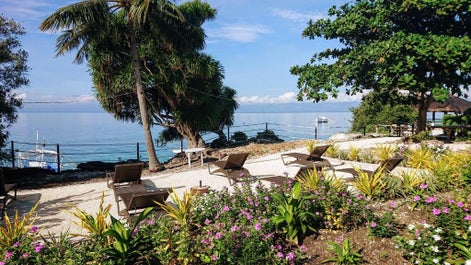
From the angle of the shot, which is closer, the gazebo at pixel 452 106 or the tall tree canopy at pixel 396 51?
the tall tree canopy at pixel 396 51

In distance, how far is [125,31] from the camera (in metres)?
12.1

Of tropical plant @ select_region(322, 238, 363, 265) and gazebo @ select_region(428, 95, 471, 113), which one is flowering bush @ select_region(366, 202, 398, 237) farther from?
gazebo @ select_region(428, 95, 471, 113)

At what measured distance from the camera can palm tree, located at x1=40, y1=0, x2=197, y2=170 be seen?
902cm

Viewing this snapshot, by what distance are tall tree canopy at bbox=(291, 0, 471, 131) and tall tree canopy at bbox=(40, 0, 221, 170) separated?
17.4ft

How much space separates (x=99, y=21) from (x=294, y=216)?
8.91 meters

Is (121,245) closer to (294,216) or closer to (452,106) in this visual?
(294,216)

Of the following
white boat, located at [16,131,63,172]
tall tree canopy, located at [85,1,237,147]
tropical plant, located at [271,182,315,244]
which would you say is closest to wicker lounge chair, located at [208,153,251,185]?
tropical plant, located at [271,182,315,244]

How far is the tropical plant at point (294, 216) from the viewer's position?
3.69 m

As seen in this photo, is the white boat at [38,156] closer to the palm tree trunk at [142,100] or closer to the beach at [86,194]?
the beach at [86,194]

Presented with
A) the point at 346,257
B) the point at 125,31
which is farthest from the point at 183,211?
the point at 125,31

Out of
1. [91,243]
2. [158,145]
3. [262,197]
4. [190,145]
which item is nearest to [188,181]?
[262,197]

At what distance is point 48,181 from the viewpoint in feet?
30.8

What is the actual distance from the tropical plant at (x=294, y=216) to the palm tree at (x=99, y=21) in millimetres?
7281

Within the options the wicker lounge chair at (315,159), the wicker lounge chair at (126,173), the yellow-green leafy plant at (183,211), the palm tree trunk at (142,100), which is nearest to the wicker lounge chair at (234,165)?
the wicker lounge chair at (315,159)
